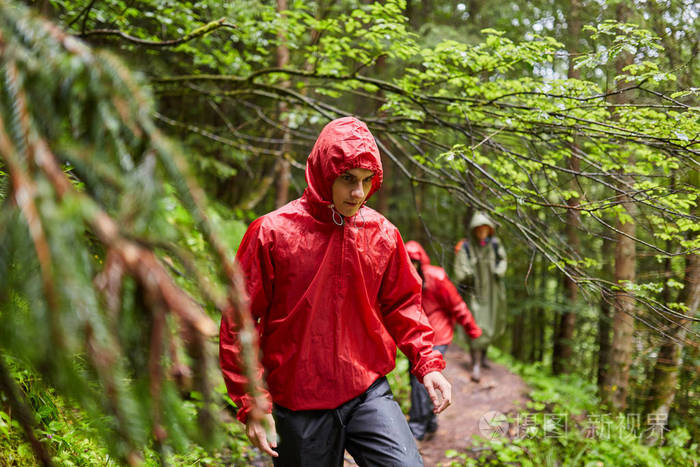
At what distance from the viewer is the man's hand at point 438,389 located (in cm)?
252

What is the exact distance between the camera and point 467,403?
6.95 m

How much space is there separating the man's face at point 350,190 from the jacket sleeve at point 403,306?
1.44 ft

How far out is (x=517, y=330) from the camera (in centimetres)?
1420

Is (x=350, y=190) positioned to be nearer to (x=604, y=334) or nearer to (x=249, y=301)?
(x=249, y=301)

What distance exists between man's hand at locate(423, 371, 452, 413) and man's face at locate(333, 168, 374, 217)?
98 cm

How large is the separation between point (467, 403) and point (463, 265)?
1.99 meters

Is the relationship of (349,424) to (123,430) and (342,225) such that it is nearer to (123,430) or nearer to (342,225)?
(342,225)

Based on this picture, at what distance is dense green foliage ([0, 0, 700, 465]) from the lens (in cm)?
94

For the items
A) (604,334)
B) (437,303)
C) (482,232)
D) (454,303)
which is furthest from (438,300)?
(604,334)

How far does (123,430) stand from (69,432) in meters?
2.47

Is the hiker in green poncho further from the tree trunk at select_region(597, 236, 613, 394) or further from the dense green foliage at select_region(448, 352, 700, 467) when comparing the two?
the tree trunk at select_region(597, 236, 613, 394)

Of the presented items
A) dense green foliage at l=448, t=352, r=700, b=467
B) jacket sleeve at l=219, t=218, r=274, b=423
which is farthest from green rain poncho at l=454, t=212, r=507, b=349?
jacket sleeve at l=219, t=218, r=274, b=423

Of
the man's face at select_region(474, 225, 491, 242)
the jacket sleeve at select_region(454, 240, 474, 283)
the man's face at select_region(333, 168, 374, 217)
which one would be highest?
the man's face at select_region(333, 168, 374, 217)
